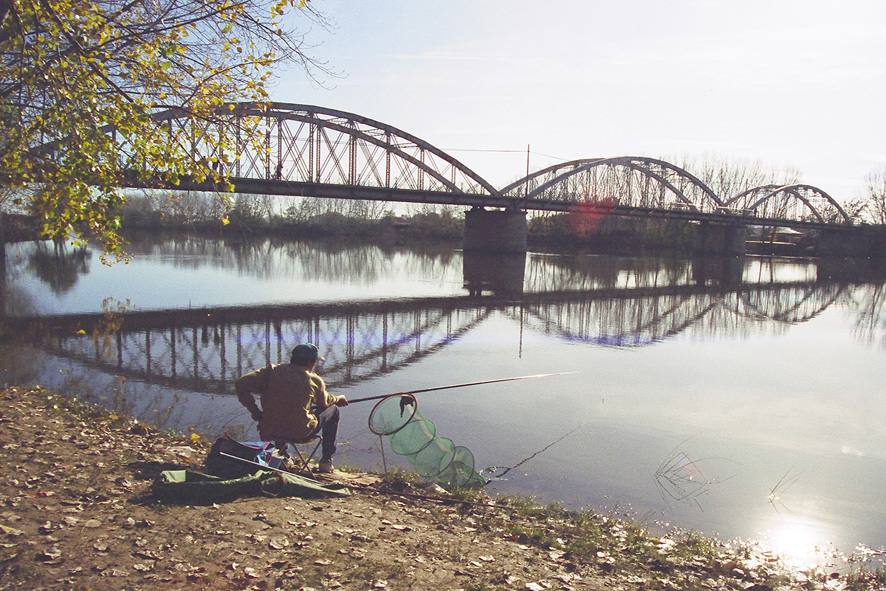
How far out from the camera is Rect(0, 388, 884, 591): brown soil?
14.6 feet

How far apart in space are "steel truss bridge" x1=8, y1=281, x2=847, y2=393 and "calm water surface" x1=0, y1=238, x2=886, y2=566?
10cm

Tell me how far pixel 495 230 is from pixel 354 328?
51.7 meters

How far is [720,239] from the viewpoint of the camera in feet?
306

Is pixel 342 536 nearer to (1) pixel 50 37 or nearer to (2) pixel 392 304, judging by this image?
(1) pixel 50 37

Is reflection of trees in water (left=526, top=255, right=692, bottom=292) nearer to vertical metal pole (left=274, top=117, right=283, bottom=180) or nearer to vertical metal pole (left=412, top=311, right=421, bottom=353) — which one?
vertical metal pole (left=412, top=311, right=421, bottom=353)

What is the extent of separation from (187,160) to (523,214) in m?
64.2

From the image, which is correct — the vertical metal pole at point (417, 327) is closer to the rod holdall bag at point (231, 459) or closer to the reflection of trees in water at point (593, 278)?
the rod holdall bag at point (231, 459)

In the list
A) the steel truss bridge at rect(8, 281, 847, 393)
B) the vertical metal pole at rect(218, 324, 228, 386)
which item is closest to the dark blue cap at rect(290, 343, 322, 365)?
the steel truss bridge at rect(8, 281, 847, 393)

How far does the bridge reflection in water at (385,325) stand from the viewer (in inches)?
588

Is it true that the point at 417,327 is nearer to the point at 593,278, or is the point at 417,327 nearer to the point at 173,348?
the point at 173,348

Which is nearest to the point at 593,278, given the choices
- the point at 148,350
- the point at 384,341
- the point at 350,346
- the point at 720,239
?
the point at 384,341

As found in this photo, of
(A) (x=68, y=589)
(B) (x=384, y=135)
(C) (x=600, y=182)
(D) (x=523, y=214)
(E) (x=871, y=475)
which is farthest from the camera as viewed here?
(C) (x=600, y=182)

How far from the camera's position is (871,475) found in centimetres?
923

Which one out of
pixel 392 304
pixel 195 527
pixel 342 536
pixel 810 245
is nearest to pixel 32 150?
pixel 195 527
